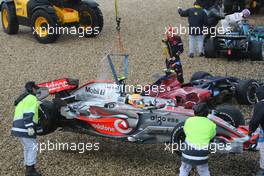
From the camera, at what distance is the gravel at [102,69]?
7965mm

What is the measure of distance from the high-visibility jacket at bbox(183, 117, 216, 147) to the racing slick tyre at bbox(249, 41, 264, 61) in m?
6.98

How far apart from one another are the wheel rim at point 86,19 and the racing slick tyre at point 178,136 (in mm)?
8931

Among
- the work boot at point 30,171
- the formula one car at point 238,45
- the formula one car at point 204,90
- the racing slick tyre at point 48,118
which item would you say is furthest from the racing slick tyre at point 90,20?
the work boot at point 30,171

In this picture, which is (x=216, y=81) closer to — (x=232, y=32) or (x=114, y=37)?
(x=232, y=32)

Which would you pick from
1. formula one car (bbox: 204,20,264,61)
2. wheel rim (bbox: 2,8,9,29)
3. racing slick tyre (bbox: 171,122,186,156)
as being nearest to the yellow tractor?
wheel rim (bbox: 2,8,9,29)

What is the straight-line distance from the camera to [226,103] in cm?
1052

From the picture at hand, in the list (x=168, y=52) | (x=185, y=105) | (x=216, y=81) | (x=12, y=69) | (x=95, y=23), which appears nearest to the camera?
(x=185, y=105)

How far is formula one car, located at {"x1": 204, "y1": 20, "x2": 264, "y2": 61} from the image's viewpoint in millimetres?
13195

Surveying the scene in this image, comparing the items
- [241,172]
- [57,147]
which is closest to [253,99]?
[241,172]

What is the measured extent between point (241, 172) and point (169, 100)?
5.96ft

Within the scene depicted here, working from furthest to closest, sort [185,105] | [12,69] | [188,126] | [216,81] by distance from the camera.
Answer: [12,69], [216,81], [185,105], [188,126]

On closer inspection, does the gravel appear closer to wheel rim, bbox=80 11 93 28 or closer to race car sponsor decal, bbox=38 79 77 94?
wheel rim, bbox=80 11 93 28

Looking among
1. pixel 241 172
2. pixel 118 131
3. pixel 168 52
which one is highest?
pixel 168 52

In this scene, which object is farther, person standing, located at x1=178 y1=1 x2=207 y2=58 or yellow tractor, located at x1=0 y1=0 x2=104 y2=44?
yellow tractor, located at x1=0 y1=0 x2=104 y2=44
